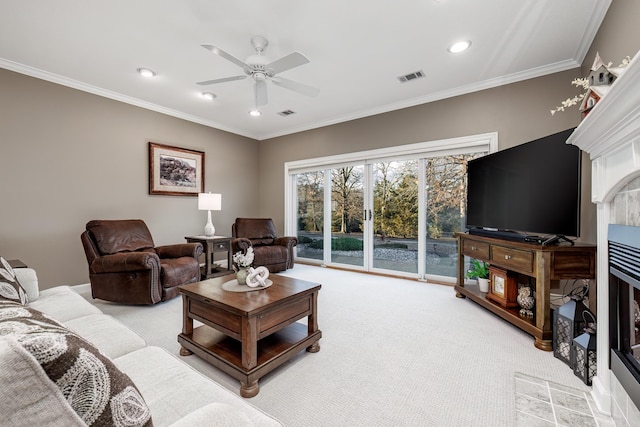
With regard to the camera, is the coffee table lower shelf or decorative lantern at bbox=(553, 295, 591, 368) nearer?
the coffee table lower shelf

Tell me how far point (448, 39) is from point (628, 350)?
104 inches

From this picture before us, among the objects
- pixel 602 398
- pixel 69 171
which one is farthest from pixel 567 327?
pixel 69 171

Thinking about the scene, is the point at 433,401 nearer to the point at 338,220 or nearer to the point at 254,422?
the point at 254,422

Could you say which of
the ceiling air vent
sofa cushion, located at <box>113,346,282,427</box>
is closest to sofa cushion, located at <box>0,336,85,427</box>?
sofa cushion, located at <box>113,346,282,427</box>

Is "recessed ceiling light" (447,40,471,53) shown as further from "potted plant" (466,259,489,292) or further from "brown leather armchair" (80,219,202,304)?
"brown leather armchair" (80,219,202,304)

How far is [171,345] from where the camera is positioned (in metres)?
2.16

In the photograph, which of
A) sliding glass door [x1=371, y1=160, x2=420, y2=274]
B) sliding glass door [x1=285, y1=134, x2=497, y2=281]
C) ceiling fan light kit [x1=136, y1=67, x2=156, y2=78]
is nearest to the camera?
ceiling fan light kit [x1=136, y1=67, x2=156, y2=78]

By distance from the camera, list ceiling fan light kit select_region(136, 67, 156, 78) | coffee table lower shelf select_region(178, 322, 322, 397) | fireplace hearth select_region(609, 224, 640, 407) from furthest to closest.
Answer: ceiling fan light kit select_region(136, 67, 156, 78) < coffee table lower shelf select_region(178, 322, 322, 397) < fireplace hearth select_region(609, 224, 640, 407)

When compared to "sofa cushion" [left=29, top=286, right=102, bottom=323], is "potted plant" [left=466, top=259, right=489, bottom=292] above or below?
below

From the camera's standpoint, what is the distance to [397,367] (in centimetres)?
189

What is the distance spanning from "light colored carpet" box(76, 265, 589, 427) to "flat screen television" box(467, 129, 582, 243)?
0.95 meters

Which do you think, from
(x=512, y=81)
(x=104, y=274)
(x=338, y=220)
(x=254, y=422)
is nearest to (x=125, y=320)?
(x=104, y=274)

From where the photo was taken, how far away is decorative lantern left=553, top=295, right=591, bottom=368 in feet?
6.23

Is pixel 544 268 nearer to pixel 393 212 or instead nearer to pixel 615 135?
pixel 615 135
